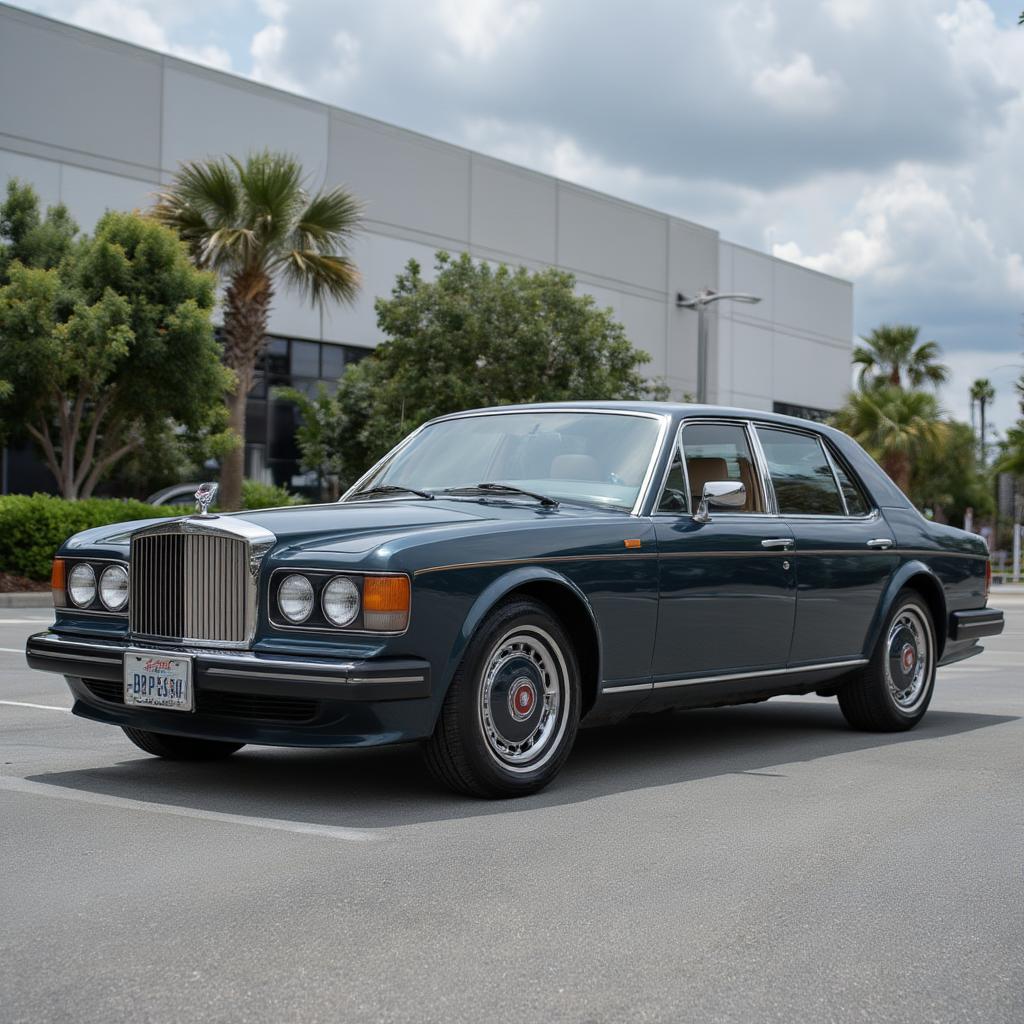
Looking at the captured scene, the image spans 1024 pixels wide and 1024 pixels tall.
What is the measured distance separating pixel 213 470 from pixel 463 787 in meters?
27.2

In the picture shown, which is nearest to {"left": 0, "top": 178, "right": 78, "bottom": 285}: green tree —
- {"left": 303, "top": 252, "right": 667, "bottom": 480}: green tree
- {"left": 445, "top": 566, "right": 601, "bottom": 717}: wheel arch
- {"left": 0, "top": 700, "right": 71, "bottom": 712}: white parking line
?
{"left": 303, "top": 252, "right": 667, "bottom": 480}: green tree

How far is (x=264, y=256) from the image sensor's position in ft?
79.0

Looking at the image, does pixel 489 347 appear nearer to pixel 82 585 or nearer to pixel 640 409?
pixel 640 409

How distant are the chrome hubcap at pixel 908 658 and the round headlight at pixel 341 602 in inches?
145

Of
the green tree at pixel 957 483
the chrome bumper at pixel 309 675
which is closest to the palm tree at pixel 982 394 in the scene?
the green tree at pixel 957 483

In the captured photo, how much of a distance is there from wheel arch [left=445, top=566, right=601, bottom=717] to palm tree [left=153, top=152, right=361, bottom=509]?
18.5 meters

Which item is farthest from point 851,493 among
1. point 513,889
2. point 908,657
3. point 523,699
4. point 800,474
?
point 513,889

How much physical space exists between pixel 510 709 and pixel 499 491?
1.19 metres

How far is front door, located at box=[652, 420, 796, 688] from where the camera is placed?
648 cm

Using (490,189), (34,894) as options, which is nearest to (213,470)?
(490,189)

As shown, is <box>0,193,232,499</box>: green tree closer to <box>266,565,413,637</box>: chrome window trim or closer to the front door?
the front door

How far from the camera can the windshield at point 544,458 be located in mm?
6645

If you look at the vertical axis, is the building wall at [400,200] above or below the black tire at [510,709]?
above

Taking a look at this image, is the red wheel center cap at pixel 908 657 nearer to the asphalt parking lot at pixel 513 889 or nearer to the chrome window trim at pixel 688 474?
the asphalt parking lot at pixel 513 889
